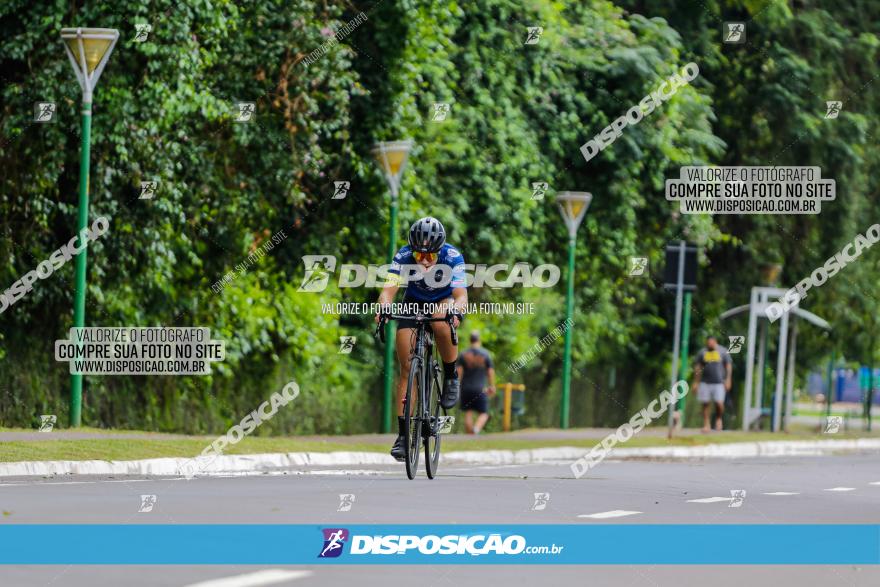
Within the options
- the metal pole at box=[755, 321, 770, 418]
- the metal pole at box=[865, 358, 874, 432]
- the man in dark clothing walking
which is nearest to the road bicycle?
the man in dark clothing walking

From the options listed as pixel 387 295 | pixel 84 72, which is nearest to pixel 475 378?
pixel 84 72

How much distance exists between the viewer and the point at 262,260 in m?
26.9

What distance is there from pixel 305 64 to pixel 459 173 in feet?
17.7

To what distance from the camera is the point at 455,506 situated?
13.0m

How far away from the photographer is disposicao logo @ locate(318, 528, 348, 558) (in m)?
9.70

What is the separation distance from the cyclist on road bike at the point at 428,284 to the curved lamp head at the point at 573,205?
54.5ft

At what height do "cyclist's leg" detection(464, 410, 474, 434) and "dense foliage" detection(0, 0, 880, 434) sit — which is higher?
"dense foliage" detection(0, 0, 880, 434)

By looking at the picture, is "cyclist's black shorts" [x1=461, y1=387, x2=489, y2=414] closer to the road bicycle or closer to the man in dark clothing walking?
the man in dark clothing walking

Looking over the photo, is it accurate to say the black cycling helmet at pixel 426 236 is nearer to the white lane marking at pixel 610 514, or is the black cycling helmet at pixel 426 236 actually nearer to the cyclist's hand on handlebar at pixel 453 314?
the cyclist's hand on handlebar at pixel 453 314

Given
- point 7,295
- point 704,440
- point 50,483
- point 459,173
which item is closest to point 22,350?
point 7,295

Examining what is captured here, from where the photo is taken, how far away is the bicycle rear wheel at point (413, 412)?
549 inches
